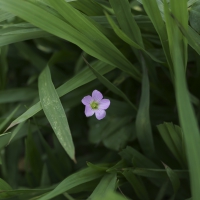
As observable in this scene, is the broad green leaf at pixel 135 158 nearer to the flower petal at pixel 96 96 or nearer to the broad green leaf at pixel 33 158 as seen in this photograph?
the flower petal at pixel 96 96

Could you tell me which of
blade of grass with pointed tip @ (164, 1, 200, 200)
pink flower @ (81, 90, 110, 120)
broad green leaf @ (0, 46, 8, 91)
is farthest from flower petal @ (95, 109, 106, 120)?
broad green leaf @ (0, 46, 8, 91)

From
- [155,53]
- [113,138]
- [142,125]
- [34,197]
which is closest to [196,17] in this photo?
[155,53]

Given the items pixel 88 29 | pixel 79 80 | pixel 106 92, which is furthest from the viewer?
pixel 106 92

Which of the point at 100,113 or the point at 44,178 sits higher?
the point at 100,113

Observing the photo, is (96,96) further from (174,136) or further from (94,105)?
(174,136)

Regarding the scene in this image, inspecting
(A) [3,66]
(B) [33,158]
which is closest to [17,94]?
(A) [3,66]

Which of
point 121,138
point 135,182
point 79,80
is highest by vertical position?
point 79,80

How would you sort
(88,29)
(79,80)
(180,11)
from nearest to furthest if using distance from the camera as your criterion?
1. (180,11)
2. (88,29)
3. (79,80)

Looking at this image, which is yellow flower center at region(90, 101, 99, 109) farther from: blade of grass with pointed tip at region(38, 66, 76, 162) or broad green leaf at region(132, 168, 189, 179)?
broad green leaf at region(132, 168, 189, 179)
